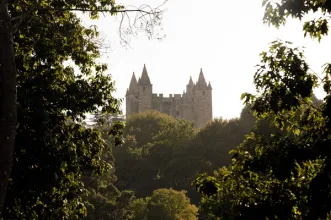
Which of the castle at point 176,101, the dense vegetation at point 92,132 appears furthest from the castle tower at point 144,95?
the dense vegetation at point 92,132

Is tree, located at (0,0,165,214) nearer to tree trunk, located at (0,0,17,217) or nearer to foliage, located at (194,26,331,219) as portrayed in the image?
tree trunk, located at (0,0,17,217)

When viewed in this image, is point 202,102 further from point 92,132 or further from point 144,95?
point 92,132

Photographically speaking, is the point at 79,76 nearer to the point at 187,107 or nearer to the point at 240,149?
the point at 240,149

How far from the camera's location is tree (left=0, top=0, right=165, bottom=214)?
8.96 meters

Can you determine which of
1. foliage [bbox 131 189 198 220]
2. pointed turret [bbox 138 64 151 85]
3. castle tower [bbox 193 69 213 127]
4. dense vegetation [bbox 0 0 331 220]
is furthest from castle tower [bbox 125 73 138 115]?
dense vegetation [bbox 0 0 331 220]

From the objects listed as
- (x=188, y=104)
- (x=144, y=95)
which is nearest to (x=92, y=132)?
(x=144, y=95)

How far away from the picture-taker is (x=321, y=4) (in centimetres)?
938

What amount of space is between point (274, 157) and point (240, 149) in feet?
3.63

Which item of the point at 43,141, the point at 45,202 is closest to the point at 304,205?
the point at 43,141

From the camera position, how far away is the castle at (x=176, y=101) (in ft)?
345

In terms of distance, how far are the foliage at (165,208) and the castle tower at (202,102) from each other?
64406 millimetres

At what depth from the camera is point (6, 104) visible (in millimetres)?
9102

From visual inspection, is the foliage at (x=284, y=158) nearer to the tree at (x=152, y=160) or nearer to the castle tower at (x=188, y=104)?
the tree at (x=152, y=160)

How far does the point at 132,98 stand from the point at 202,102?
46.9 feet
